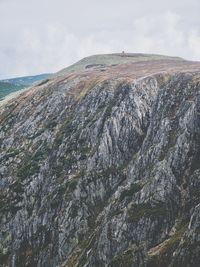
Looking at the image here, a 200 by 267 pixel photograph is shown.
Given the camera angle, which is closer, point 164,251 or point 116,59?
point 164,251

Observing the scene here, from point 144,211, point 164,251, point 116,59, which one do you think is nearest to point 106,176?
point 144,211

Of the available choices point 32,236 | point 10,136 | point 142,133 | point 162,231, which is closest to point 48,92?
point 10,136

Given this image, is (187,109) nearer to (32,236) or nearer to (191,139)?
(191,139)

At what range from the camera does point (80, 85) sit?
9544cm

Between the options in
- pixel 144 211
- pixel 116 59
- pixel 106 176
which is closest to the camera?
pixel 144 211

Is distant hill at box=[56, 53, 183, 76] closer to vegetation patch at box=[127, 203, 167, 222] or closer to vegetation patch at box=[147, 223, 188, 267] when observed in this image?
vegetation patch at box=[127, 203, 167, 222]

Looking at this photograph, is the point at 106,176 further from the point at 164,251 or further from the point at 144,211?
the point at 164,251

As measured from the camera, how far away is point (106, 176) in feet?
222

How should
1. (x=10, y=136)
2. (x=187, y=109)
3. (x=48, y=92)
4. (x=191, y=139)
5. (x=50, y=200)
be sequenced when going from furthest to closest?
(x=48, y=92) < (x=10, y=136) < (x=50, y=200) < (x=187, y=109) < (x=191, y=139)

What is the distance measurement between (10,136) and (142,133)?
1295 inches

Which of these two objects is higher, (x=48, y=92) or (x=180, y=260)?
(x=48, y=92)

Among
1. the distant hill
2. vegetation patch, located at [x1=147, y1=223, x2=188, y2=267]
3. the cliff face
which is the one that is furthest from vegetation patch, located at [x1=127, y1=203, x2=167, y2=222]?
the distant hill

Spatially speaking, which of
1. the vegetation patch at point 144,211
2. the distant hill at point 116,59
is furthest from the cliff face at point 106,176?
the distant hill at point 116,59

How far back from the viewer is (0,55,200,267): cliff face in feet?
172
